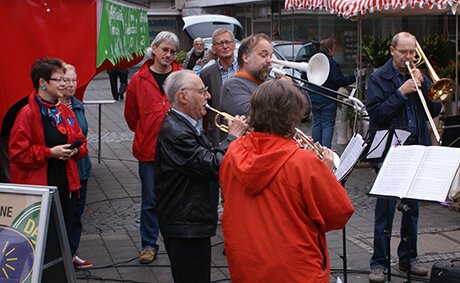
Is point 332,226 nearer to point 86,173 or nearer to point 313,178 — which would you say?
point 313,178

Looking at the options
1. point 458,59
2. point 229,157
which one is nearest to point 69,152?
point 229,157

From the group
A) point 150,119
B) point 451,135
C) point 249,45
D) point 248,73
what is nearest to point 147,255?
point 150,119

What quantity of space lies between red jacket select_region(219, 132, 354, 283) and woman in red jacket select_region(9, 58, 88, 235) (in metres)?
2.25

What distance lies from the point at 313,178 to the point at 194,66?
925 centimetres

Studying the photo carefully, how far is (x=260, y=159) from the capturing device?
10.9 ft

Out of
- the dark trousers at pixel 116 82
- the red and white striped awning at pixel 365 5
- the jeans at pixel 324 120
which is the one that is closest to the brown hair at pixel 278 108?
the red and white striped awning at pixel 365 5

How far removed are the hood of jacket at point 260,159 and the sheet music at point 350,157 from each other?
101cm

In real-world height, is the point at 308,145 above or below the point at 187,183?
above

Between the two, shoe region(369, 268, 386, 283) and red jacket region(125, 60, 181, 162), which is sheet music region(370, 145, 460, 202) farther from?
red jacket region(125, 60, 181, 162)

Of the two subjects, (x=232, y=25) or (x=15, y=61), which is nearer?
(x=15, y=61)

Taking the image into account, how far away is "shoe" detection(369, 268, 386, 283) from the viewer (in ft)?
18.5

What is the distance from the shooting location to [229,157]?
11.7 ft

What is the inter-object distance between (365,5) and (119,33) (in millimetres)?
3571

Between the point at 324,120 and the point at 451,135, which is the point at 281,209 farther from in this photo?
the point at 324,120
